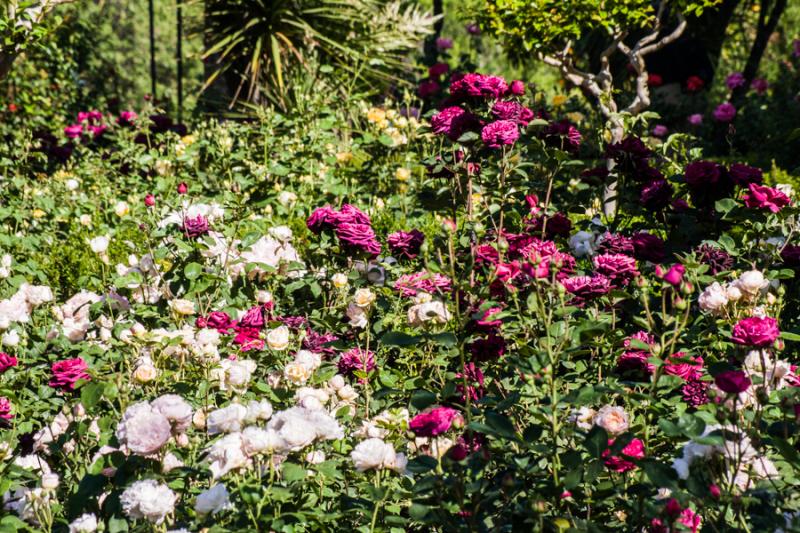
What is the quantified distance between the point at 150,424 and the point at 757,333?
1.12 meters

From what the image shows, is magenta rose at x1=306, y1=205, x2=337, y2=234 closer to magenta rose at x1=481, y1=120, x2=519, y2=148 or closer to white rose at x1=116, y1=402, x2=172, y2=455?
magenta rose at x1=481, y1=120, x2=519, y2=148

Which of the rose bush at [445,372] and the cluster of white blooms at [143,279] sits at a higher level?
the rose bush at [445,372]

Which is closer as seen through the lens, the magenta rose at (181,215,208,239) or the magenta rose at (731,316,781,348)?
the magenta rose at (731,316,781,348)

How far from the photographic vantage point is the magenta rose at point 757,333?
4.85 feet

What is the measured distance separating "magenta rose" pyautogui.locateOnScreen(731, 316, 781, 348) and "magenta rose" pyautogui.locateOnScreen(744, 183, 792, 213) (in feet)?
2.80

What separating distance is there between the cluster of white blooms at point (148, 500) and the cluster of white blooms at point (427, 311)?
67cm

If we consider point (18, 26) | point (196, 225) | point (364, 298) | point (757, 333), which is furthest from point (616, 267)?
point (18, 26)

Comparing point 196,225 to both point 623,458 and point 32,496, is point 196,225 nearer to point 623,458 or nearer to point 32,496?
point 32,496

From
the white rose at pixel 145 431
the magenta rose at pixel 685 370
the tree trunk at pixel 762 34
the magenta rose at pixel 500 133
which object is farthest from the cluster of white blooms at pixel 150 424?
the tree trunk at pixel 762 34

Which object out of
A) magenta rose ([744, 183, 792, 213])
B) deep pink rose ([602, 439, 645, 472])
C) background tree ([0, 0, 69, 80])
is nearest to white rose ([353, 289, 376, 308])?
deep pink rose ([602, 439, 645, 472])

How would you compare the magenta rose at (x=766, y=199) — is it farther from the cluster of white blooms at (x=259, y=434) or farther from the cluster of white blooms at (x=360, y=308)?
the cluster of white blooms at (x=259, y=434)

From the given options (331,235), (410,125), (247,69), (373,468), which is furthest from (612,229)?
(247,69)

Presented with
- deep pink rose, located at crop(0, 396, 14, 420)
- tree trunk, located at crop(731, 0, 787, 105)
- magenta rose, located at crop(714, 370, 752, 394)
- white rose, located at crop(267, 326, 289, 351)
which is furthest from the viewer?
tree trunk, located at crop(731, 0, 787, 105)

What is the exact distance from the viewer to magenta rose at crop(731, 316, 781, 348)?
4.85 feet
